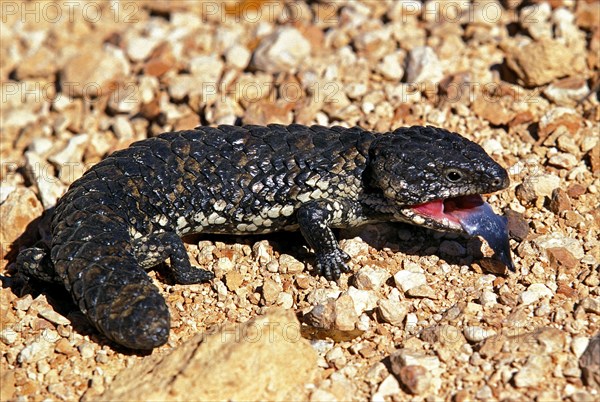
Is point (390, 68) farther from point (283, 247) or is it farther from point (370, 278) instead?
point (370, 278)

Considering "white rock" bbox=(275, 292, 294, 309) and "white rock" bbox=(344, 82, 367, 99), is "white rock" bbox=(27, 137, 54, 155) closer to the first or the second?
"white rock" bbox=(344, 82, 367, 99)

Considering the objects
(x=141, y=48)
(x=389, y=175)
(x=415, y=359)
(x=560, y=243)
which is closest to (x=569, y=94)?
(x=560, y=243)

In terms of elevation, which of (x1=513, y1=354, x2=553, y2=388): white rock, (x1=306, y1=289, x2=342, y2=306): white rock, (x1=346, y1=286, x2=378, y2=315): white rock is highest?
(x1=513, y1=354, x2=553, y2=388): white rock

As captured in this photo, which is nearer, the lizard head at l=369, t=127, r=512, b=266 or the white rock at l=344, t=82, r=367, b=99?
the lizard head at l=369, t=127, r=512, b=266

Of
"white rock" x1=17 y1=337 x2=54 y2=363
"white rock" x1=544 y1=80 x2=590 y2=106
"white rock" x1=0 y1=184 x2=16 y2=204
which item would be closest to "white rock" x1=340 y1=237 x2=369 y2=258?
"white rock" x1=17 y1=337 x2=54 y2=363

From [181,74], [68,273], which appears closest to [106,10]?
[181,74]

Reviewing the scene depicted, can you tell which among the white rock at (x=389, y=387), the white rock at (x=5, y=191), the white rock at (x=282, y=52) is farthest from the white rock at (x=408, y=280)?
the white rock at (x=5, y=191)

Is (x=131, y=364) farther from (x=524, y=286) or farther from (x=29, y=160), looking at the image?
(x=29, y=160)

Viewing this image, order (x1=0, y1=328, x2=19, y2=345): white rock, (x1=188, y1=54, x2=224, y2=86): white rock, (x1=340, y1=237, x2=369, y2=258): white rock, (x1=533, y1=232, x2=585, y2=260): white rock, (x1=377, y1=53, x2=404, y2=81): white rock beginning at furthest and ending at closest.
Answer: (x1=188, y1=54, x2=224, y2=86): white rock → (x1=377, y1=53, x2=404, y2=81): white rock → (x1=340, y1=237, x2=369, y2=258): white rock → (x1=533, y1=232, x2=585, y2=260): white rock → (x1=0, y1=328, x2=19, y2=345): white rock
